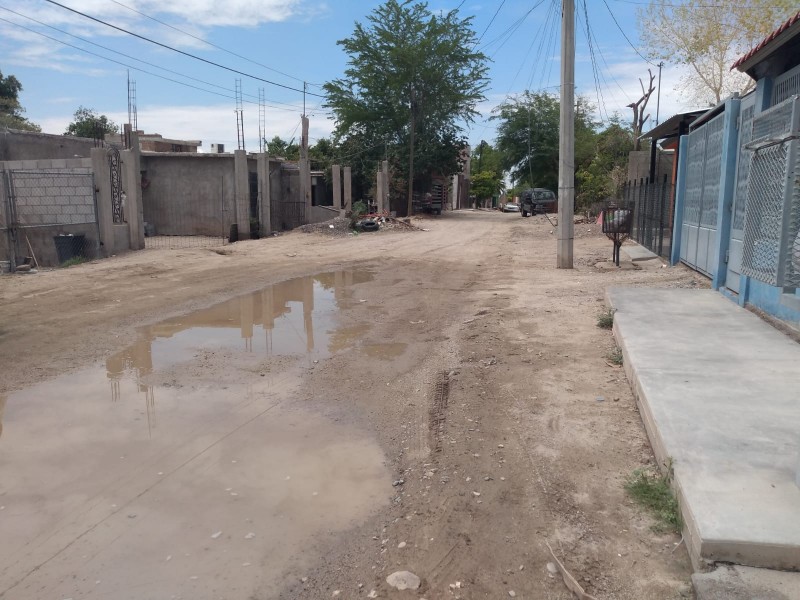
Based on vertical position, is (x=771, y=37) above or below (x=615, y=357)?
above

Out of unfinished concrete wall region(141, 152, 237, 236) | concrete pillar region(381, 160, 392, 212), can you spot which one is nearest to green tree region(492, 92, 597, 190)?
concrete pillar region(381, 160, 392, 212)

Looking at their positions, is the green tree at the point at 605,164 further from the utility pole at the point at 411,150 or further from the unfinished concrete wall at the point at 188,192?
the unfinished concrete wall at the point at 188,192

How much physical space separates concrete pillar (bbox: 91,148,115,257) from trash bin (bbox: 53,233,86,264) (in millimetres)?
535

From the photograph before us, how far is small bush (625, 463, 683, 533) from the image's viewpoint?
335 centimetres

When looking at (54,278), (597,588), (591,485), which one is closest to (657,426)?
(591,485)

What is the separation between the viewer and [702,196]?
36.3ft

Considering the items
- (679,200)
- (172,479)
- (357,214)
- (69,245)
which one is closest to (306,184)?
(357,214)

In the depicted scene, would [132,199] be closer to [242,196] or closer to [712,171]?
[242,196]

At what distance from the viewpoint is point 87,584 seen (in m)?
3.06

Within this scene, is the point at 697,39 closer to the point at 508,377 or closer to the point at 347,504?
the point at 508,377

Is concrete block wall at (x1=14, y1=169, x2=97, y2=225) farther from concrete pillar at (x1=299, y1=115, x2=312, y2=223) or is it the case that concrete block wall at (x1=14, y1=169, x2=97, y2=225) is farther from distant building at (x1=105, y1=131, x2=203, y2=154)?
concrete pillar at (x1=299, y1=115, x2=312, y2=223)

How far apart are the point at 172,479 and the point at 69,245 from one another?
14.4 meters

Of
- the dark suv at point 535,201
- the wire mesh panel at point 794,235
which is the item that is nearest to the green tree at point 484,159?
the dark suv at point 535,201

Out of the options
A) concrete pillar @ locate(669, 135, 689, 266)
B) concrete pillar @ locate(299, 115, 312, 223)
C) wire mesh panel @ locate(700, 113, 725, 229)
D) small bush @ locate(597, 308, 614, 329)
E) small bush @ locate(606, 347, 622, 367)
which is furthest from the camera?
concrete pillar @ locate(299, 115, 312, 223)
